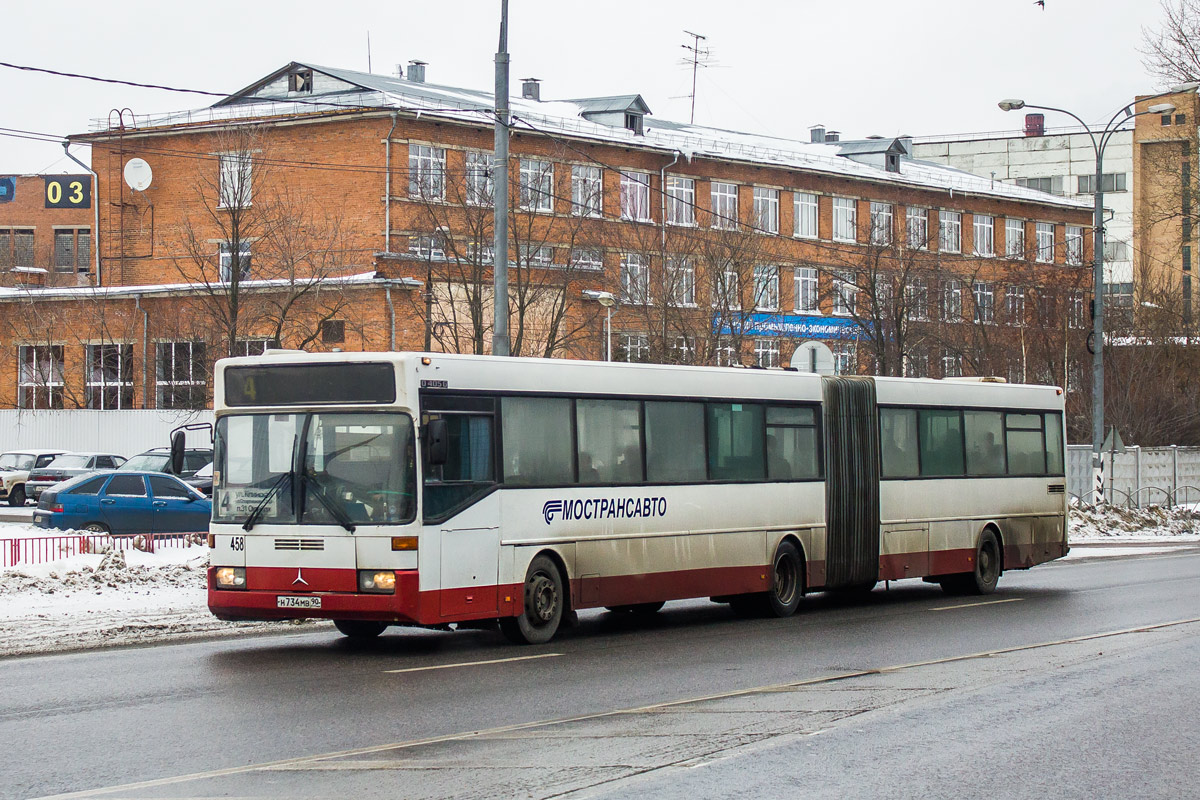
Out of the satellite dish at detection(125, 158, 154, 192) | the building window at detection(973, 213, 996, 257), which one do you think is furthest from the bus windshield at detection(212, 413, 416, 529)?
the building window at detection(973, 213, 996, 257)

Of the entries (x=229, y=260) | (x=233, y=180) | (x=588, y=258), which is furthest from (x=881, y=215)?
(x=233, y=180)

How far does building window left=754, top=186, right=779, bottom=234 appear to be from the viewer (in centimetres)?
6760

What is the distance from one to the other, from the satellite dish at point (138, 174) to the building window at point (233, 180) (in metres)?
5.12

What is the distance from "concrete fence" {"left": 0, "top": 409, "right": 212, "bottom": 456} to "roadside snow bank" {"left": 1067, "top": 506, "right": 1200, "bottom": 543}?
1093 inches

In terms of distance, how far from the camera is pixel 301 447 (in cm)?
1372

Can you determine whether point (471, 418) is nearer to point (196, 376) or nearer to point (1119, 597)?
point (1119, 597)

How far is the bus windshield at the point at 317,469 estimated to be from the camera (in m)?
13.4

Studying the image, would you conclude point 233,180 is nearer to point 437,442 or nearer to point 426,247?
point 426,247

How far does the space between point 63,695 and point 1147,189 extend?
99780 millimetres

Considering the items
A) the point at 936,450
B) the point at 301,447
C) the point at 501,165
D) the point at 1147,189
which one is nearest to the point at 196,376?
the point at 501,165

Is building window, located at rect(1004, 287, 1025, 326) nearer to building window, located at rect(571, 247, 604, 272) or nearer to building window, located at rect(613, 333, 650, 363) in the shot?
building window, located at rect(613, 333, 650, 363)

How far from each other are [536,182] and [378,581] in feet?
129

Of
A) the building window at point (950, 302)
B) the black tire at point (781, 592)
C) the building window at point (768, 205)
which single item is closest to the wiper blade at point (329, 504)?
the black tire at point (781, 592)

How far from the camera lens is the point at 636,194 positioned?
6191cm
